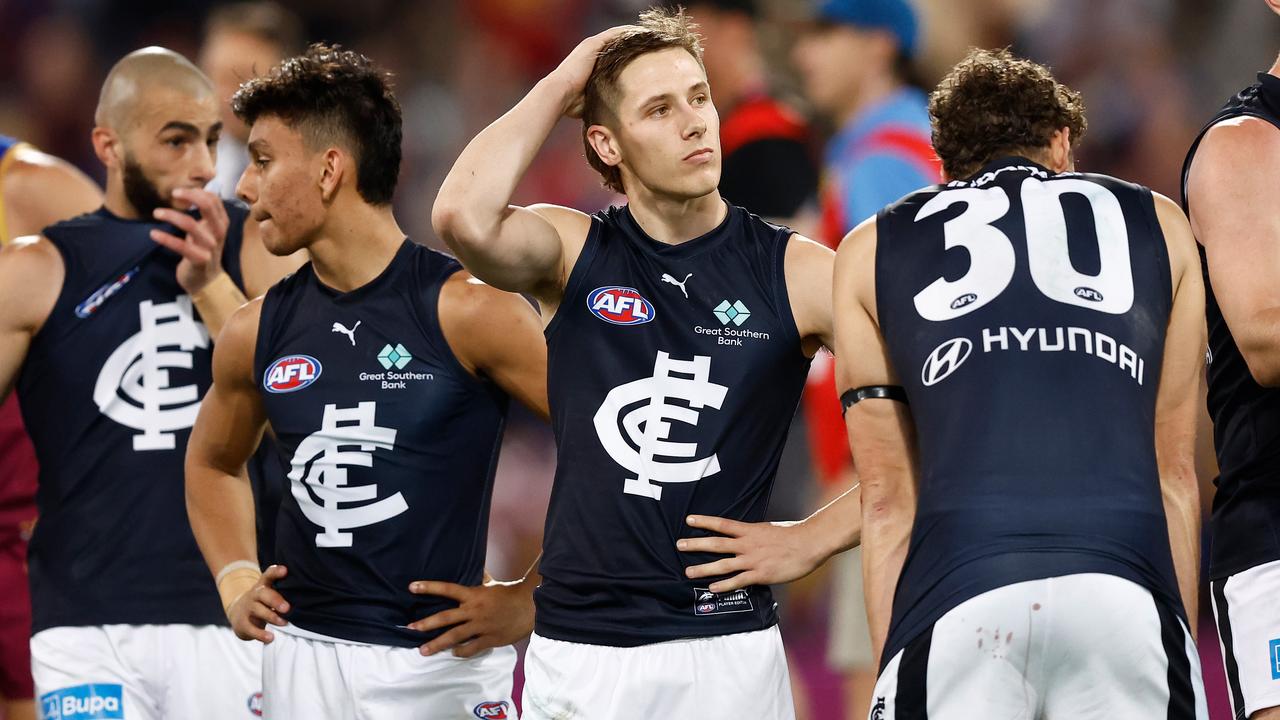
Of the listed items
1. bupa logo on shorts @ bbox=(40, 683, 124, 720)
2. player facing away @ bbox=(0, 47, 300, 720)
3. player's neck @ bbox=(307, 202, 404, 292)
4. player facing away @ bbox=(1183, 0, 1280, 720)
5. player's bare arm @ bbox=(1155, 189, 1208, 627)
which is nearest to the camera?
player's bare arm @ bbox=(1155, 189, 1208, 627)

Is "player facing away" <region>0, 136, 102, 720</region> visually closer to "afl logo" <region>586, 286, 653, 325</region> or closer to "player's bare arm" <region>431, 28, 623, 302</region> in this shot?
"player's bare arm" <region>431, 28, 623, 302</region>

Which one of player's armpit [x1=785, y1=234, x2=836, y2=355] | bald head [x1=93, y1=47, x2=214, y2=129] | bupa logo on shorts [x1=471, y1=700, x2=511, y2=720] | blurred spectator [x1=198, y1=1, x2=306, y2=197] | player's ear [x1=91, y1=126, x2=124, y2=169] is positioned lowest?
bupa logo on shorts [x1=471, y1=700, x2=511, y2=720]

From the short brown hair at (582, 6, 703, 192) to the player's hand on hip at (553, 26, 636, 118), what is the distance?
18mm

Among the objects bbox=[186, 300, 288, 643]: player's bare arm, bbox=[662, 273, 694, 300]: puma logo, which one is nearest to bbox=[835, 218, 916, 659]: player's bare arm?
bbox=[662, 273, 694, 300]: puma logo

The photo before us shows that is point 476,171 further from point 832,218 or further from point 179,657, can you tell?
point 832,218

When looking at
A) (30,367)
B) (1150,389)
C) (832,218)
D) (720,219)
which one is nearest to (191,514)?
(30,367)

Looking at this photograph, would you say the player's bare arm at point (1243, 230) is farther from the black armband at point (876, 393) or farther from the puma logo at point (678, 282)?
the puma logo at point (678, 282)

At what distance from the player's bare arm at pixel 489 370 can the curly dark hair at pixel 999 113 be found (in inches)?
49.7

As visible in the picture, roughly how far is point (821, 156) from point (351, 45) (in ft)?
14.3

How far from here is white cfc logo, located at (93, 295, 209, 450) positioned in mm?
4715

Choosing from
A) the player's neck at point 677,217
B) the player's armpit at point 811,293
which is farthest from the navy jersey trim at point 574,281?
the player's armpit at point 811,293

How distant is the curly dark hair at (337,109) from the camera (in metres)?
4.34

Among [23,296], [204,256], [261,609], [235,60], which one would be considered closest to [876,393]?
[261,609]

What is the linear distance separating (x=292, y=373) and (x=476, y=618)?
85cm
